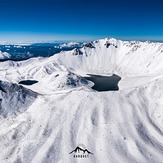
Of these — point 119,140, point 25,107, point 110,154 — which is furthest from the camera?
point 25,107

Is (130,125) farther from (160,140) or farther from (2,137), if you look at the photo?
(2,137)

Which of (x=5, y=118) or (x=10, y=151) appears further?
(x=5, y=118)

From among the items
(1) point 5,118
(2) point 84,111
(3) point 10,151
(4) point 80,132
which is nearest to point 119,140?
(4) point 80,132

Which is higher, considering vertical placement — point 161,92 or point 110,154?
point 161,92

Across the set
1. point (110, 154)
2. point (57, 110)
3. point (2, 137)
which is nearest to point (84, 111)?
point (57, 110)

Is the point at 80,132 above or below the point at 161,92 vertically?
below

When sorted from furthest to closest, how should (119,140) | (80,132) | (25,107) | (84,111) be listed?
1. (25,107)
2. (84,111)
3. (80,132)
4. (119,140)

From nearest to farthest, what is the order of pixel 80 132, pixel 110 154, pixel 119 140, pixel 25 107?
pixel 110 154
pixel 119 140
pixel 80 132
pixel 25 107

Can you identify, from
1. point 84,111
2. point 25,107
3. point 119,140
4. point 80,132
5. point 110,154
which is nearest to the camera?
point 110,154

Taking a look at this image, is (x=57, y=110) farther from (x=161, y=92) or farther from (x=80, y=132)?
(x=161, y=92)
